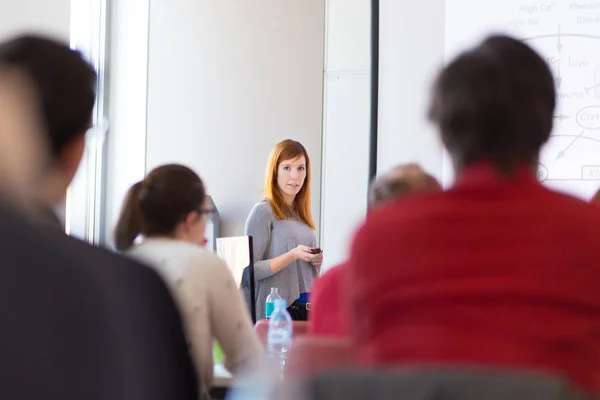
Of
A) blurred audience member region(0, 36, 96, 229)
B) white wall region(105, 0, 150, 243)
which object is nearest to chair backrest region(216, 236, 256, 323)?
blurred audience member region(0, 36, 96, 229)

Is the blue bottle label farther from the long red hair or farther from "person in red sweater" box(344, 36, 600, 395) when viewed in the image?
"person in red sweater" box(344, 36, 600, 395)

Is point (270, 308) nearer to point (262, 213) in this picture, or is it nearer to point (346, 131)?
point (262, 213)

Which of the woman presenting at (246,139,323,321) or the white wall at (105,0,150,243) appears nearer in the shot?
the woman presenting at (246,139,323,321)

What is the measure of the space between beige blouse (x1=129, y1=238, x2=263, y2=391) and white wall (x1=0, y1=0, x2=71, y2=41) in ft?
5.98

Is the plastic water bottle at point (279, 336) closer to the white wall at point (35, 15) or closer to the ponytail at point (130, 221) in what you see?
the ponytail at point (130, 221)

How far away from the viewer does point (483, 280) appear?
1044 millimetres

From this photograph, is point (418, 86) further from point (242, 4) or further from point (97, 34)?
point (97, 34)

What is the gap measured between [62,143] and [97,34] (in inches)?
150

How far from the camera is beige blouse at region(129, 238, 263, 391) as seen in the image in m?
1.84

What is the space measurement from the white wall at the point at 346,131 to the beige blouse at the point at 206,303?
275 cm

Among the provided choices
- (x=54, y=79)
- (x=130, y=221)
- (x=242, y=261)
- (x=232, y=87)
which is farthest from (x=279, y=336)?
(x=232, y=87)

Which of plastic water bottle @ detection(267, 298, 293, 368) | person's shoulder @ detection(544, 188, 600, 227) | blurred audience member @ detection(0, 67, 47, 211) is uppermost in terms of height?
blurred audience member @ detection(0, 67, 47, 211)

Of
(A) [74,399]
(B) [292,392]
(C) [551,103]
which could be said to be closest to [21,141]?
(A) [74,399]

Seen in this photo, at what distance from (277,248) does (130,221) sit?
1.66 m
